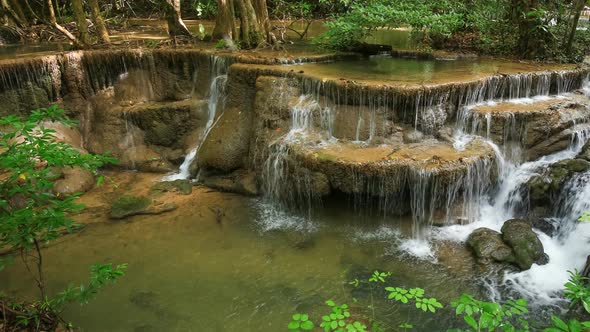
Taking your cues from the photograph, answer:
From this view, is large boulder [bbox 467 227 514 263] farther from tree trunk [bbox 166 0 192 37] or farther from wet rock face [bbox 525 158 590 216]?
tree trunk [bbox 166 0 192 37]

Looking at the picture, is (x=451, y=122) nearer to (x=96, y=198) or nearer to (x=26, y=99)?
(x=96, y=198)

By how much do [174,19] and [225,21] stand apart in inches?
63.2

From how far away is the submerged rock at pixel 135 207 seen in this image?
7052 millimetres

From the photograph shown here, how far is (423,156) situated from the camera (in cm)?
638

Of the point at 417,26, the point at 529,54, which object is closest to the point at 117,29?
the point at 417,26

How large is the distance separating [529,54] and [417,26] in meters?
2.62

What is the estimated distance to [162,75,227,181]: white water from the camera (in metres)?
8.76

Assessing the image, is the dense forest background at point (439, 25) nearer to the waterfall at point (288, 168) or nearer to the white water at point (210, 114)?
the white water at point (210, 114)

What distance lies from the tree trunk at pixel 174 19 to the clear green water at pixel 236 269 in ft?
21.5

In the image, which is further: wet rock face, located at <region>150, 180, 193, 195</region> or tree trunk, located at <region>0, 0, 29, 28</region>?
tree trunk, located at <region>0, 0, 29, 28</region>

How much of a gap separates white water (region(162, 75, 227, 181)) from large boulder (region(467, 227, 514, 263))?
5.45m

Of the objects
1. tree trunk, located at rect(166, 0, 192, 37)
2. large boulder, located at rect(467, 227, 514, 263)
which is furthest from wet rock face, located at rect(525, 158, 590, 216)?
tree trunk, located at rect(166, 0, 192, 37)

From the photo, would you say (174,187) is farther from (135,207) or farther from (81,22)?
(81,22)

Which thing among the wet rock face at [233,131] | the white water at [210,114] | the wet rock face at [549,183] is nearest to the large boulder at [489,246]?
the wet rock face at [549,183]
